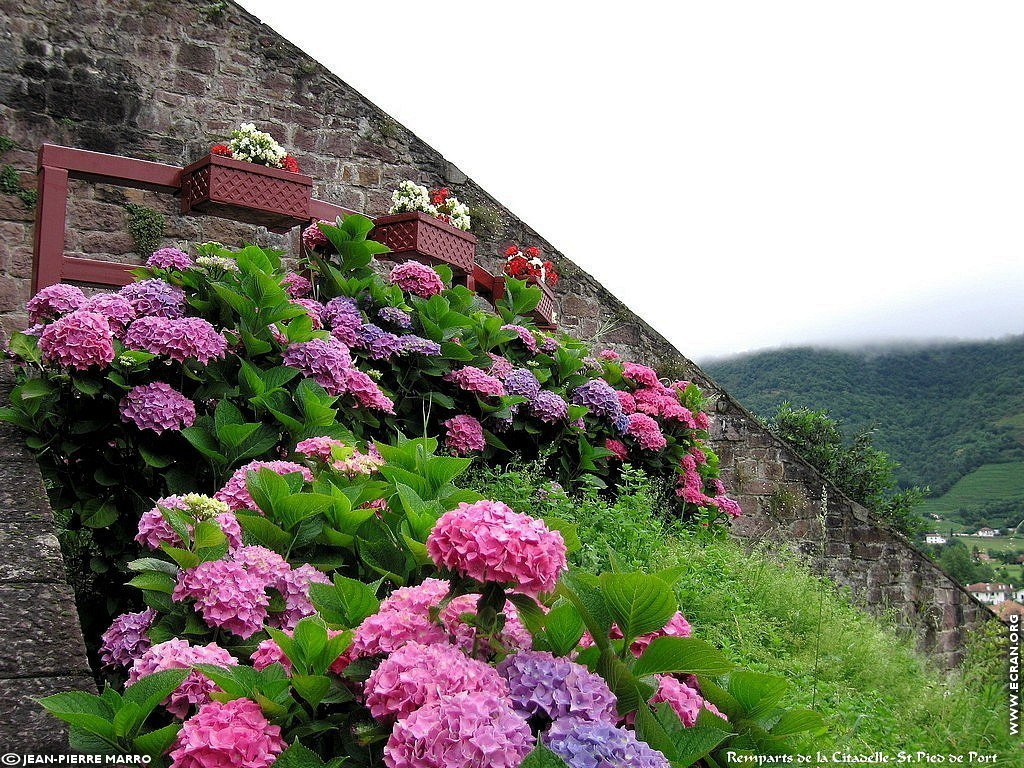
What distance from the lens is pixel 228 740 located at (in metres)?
1.07

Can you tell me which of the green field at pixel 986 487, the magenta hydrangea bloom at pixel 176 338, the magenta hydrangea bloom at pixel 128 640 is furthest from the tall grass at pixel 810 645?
the green field at pixel 986 487

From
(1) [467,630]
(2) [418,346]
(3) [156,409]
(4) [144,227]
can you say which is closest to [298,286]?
(2) [418,346]

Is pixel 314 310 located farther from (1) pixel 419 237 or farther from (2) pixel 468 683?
(2) pixel 468 683

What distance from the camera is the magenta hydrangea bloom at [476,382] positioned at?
340 centimetres

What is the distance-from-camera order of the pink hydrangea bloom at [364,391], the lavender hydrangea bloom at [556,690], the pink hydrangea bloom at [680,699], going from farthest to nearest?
1. the pink hydrangea bloom at [364,391]
2. the pink hydrangea bloom at [680,699]
3. the lavender hydrangea bloom at [556,690]

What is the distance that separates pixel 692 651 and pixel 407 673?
0.44 metres

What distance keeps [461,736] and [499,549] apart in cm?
25

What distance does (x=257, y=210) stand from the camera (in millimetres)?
4023

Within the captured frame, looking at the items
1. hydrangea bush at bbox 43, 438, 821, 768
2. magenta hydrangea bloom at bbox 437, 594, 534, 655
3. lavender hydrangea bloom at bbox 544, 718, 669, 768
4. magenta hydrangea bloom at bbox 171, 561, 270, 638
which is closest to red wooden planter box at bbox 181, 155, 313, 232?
magenta hydrangea bloom at bbox 171, 561, 270, 638

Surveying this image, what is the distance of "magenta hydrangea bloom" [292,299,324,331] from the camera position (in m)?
3.14

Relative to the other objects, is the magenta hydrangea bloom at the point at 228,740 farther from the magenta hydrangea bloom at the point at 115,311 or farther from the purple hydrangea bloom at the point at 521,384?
the purple hydrangea bloom at the point at 521,384

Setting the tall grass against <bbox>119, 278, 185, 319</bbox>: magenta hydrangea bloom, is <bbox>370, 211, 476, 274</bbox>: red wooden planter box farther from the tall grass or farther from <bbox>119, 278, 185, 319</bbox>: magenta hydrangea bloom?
<bbox>119, 278, 185, 319</bbox>: magenta hydrangea bloom

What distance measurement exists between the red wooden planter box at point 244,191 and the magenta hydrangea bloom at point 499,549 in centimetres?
321

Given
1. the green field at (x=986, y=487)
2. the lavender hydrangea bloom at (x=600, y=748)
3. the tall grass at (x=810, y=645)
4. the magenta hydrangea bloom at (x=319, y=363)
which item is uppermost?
the magenta hydrangea bloom at (x=319, y=363)
